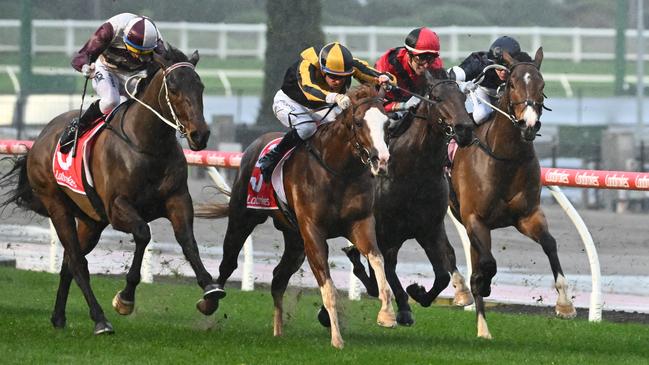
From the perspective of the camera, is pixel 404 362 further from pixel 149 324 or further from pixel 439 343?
pixel 149 324

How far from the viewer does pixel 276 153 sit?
9117 mm

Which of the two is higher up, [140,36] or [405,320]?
[140,36]

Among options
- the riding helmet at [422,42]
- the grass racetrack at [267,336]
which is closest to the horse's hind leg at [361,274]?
the grass racetrack at [267,336]

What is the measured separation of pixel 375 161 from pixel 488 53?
1989 millimetres

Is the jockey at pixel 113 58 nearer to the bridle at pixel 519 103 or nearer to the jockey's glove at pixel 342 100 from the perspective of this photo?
the jockey's glove at pixel 342 100

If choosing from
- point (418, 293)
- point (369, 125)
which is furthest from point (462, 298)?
point (369, 125)

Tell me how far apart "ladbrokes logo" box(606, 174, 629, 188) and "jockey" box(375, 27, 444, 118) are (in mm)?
1611

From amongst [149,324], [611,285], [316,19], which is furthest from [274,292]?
[316,19]

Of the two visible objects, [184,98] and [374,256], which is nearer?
[374,256]

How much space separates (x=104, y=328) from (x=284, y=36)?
11.3 metres

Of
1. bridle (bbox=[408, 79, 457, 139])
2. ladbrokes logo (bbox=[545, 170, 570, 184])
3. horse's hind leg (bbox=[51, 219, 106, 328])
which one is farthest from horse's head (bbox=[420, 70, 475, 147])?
horse's hind leg (bbox=[51, 219, 106, 328])

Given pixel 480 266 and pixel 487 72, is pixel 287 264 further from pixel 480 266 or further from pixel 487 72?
pixel 487 72

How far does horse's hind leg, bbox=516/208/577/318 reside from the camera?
8.90 m

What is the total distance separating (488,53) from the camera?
9922 millimetres
